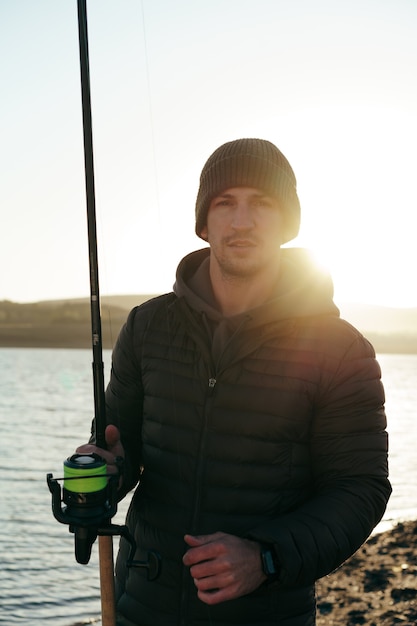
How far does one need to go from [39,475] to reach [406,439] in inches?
661

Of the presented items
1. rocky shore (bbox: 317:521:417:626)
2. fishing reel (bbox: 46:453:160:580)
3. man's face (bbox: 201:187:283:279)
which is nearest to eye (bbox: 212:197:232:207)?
man's face (bbox: 201:187:283:279)

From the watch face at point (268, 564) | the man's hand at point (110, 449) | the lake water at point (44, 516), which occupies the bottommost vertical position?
the lake water at point (44, 516)

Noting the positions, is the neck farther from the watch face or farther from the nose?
the watch face

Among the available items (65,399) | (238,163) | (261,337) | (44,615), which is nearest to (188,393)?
(261,337)

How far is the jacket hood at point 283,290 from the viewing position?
9.09 feet

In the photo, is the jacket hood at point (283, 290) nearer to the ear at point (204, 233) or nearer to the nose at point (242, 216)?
the ear at point (204, 233)

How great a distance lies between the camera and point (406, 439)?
1136 inches

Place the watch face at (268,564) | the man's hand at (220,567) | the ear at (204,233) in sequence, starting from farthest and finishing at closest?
the ear at (204,233) → the watch face at (268,564) → the man's hand at (220,567)

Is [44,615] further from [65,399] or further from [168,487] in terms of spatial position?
[65,399]

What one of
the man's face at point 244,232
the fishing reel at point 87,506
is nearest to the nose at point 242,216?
the man's face at point 244,232

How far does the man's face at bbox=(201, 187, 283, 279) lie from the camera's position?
2922 millimetres

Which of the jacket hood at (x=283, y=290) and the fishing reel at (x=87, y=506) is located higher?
the jacket hood at (x=283, y=290)

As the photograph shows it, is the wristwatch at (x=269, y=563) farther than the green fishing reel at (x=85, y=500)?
No

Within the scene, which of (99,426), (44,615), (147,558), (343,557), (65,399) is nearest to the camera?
(343,557)
